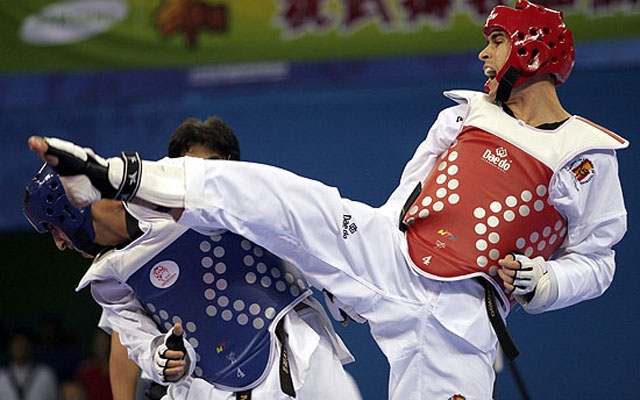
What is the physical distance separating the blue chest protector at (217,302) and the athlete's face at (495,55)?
1.15 meters

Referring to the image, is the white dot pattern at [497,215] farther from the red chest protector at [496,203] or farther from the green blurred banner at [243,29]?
the green blurred banner at [243,29]

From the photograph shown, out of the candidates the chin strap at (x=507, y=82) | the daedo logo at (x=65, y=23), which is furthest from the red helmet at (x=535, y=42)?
the daedo logo at (x=65, y=23)

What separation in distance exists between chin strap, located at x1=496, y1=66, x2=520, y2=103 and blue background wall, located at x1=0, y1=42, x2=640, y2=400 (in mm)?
3344

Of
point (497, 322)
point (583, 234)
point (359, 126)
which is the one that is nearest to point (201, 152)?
point (497, 322)

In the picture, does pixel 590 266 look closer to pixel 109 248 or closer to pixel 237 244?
pixel 237 244

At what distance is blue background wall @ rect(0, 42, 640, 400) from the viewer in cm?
688

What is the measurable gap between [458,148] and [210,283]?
3.50ft

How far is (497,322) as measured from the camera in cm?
337

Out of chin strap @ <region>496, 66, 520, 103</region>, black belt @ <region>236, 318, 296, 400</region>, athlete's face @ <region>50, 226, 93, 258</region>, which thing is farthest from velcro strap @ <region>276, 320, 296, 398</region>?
chin strap @ <region>496, 66, 520, 103</region>

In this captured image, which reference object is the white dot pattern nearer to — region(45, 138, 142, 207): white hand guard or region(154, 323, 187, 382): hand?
region(154, 323, 187, 382): hand

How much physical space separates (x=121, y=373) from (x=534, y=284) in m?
1.67

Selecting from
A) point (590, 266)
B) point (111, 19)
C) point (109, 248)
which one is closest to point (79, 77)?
point (111, 19)

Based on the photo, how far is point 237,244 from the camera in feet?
10.8

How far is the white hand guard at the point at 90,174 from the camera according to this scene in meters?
2.66
